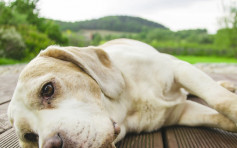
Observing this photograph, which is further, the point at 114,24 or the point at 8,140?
the point at 114,24

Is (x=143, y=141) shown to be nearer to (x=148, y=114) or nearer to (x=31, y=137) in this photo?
(x=148, y=114)

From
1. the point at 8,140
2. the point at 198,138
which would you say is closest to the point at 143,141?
the point at 198,138

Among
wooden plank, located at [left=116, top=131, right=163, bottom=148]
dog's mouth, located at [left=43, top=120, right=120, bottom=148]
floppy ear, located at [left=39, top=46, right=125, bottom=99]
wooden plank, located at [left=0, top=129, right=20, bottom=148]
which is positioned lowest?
wooden plank, located at [left=0, top=129, right=20, bottom=148]

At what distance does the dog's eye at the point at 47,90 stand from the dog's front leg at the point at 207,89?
104 centimetres

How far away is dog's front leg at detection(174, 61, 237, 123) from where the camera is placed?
5.28ft

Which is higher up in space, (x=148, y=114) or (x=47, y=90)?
(x=47, y=90)

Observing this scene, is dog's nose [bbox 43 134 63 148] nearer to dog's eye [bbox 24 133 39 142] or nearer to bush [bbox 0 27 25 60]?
dog's eye [bbox 24 133 39 142]

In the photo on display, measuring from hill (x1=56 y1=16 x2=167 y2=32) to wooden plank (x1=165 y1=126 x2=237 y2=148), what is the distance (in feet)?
174

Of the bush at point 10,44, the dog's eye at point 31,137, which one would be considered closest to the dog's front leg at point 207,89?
the dog's eye at point 31,137

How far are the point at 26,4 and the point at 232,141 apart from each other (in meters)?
29.6

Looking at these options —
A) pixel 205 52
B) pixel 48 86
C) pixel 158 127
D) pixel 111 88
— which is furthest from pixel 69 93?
pixel 205 52

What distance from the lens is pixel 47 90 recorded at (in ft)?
4.82

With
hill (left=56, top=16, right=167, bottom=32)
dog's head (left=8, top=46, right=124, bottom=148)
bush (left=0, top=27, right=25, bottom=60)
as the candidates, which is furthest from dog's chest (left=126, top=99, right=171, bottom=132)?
hill (left=56, top=16, right=167, bottom=32)

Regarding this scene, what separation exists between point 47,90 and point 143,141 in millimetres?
719
